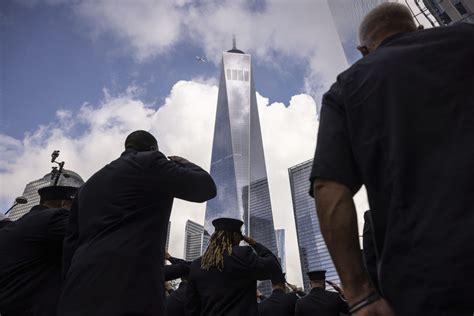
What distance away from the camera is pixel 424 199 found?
1.36 meters

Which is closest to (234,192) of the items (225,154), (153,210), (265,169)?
(225,154)

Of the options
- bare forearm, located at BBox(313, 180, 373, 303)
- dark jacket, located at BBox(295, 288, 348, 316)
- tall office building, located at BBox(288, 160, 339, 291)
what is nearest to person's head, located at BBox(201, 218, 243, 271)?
dark jacket, located at BBox(295, 288, 348, 316)

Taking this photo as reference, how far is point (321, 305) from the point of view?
714cm

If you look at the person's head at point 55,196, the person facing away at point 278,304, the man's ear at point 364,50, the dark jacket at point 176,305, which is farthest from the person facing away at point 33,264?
the person facing away at point 278,304

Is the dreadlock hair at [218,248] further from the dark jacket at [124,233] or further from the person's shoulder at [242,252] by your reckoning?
the dark jacket at [124,233]

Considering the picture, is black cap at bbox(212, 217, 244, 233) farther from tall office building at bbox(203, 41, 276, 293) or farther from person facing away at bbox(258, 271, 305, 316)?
tall office building at bbox(203, 41, 276, 293)

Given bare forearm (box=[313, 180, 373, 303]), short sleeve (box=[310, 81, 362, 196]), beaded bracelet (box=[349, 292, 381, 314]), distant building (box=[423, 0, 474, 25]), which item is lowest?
beaded bracelet (box=[349, 292, 381, 314])

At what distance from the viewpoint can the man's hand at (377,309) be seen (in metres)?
1.32

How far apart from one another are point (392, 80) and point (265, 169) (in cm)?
13628

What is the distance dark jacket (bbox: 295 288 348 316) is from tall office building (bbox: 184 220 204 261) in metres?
116

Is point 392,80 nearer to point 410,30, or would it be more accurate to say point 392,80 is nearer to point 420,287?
point 410,30

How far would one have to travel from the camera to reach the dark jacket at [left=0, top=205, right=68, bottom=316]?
11.3 feet

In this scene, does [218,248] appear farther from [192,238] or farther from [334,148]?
[192,238]

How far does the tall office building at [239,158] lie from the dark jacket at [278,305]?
105867mm
